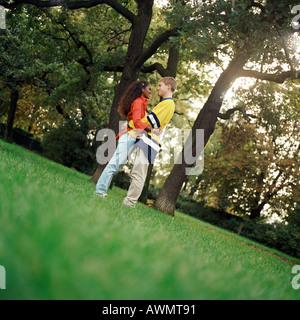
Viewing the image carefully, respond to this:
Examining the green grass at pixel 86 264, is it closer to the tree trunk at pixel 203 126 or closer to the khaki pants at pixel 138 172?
the khaki pants at pixel 138 172

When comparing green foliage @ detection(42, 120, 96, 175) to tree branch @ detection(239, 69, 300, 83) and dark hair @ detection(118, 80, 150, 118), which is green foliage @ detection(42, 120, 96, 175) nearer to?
tree branch @ detection(239, 69, 300, 83)

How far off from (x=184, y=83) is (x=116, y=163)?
11909mm

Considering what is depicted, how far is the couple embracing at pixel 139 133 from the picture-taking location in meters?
5.79

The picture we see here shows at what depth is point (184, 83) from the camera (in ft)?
54.6

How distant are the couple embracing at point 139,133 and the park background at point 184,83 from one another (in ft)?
3.15

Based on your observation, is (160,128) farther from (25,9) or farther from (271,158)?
(271,158)

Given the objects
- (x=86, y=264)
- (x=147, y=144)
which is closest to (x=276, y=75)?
(x=147, y=144)

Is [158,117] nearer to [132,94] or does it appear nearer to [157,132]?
[157,132]

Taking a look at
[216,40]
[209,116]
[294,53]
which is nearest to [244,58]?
[294,53]

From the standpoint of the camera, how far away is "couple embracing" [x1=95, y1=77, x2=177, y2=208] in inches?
228

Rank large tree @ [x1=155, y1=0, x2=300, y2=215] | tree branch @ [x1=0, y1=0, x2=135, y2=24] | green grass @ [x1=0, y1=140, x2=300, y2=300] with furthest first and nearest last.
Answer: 1. tree branch @ [x1=0, y1=0, x2=135, y2=24]
2. large tree @ [x1=155, y1=0, x2=300, y2=215]
3. green grass @ [x1=0, y1=140, x2=300, y2=300]

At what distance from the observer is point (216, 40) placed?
8.20 meters

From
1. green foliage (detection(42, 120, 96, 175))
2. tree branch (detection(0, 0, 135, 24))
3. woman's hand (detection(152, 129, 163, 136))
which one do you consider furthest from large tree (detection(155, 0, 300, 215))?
green foliage (detection(42, 120, 96, 175))
